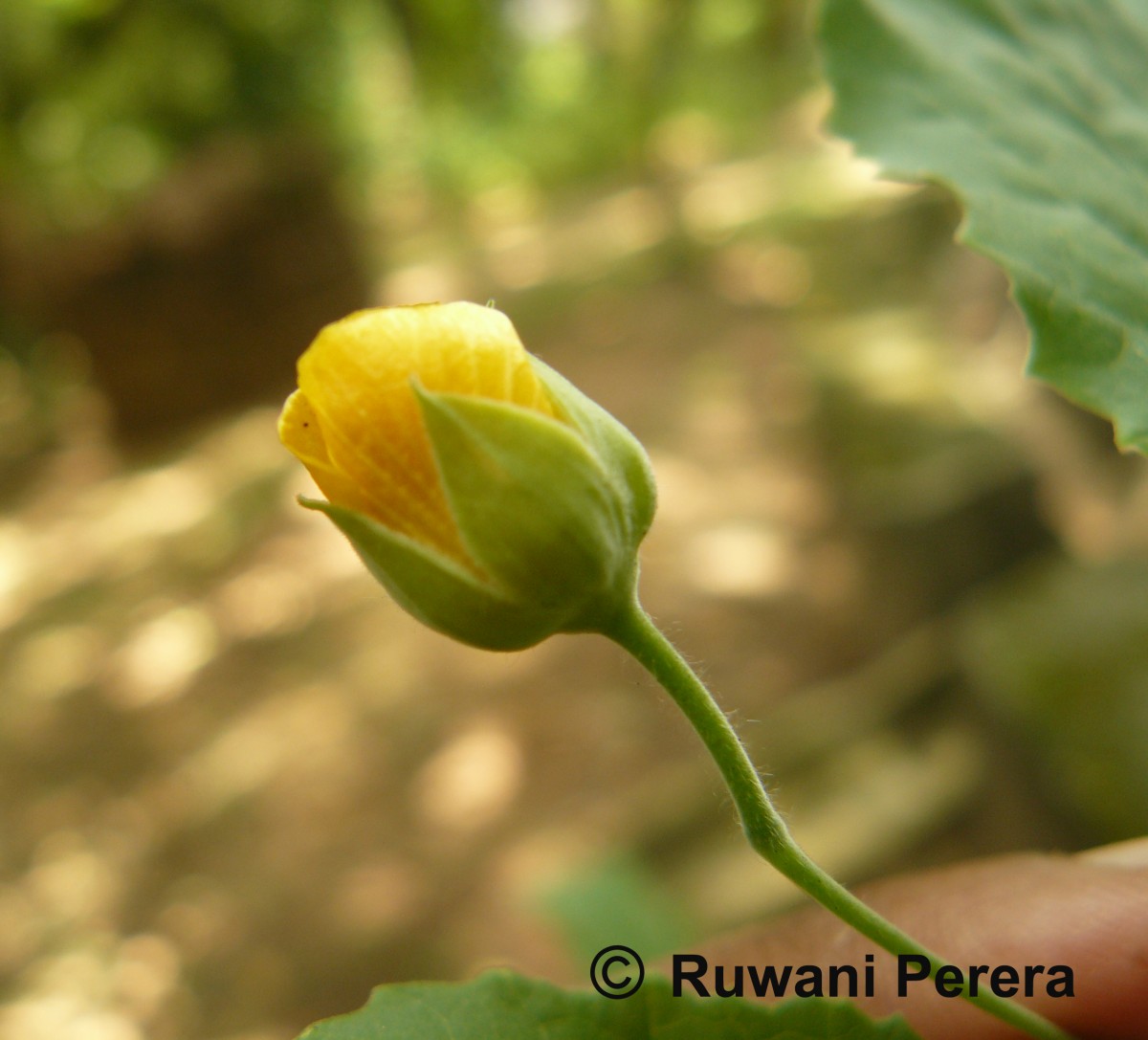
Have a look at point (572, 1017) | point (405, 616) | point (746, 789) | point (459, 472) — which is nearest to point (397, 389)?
point (459, 472)

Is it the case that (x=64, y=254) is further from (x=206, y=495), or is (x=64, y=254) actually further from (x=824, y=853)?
(x=824, y=853)

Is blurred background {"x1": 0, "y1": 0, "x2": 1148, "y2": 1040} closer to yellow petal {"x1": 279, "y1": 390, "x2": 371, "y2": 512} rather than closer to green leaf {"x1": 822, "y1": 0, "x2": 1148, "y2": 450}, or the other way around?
yellow petal {"x1": 279, "y1": 390, "x2": 371, "y2": 512}

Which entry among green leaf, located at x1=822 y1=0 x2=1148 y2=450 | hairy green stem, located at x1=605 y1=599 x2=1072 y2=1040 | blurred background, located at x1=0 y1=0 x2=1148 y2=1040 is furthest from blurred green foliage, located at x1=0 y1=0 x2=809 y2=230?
hairy green stem, located at x1=605 y1=599 x2=1072 y2=1040

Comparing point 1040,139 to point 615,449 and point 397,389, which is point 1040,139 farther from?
point 397,389

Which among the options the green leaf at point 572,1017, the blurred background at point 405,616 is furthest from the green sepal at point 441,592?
the green leaf at point 572,1017

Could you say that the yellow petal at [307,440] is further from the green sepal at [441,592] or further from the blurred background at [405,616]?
the blurred background at [405,616]
